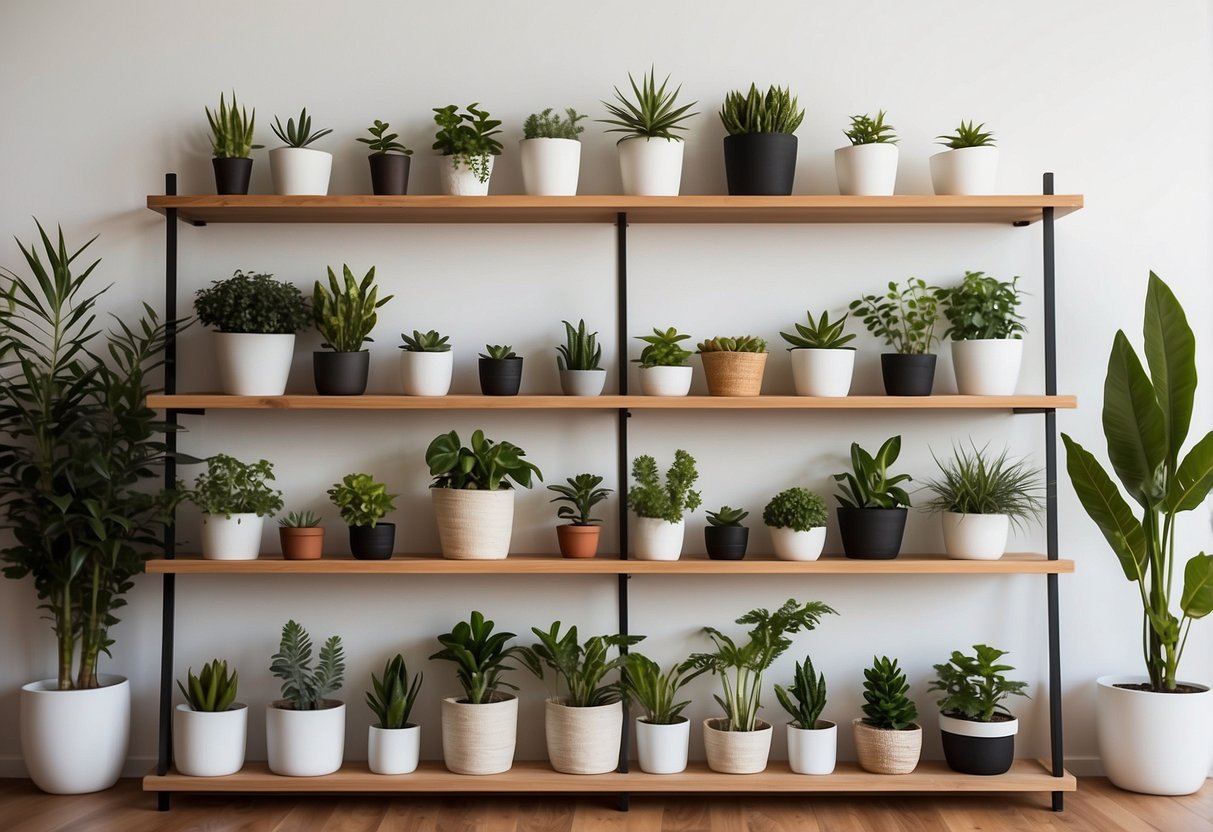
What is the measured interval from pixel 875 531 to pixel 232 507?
1882mm

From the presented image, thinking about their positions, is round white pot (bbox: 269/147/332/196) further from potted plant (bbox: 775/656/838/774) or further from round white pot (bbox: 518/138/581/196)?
potted plant (bbox: 775/656/838/774)

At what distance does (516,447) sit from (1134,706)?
1957 mm

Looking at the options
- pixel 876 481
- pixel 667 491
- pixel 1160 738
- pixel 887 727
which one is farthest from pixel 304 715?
pixel 1160 738

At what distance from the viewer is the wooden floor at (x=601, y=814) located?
2.90m

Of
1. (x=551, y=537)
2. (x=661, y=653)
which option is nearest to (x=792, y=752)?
(x=661, y=653)

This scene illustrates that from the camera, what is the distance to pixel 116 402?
10.3 feet

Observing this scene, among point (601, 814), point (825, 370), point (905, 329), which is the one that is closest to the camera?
point (601, 814)

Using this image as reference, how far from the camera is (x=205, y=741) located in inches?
120

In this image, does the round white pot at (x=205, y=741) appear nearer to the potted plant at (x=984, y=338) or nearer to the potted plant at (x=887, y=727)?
the potted plant at (x=887, y=727)

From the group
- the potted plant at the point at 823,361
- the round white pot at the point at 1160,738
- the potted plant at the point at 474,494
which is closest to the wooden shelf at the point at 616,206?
the potted plant at the point at 823,361

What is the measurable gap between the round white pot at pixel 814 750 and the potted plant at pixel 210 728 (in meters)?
1.62

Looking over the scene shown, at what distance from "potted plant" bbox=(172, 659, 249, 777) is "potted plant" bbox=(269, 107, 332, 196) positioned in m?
1.44

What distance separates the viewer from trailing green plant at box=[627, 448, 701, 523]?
3.09m

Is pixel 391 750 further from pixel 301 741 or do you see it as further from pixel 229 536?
pixel 229 536
